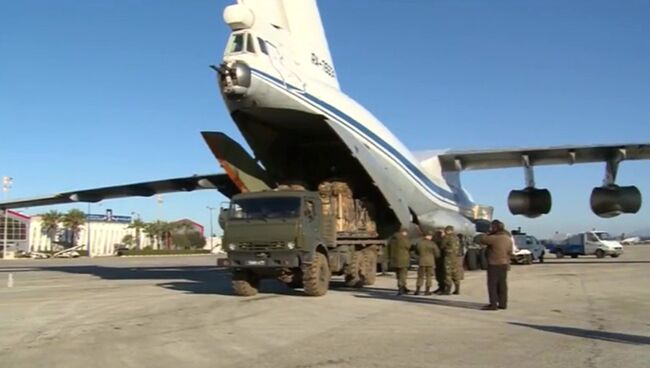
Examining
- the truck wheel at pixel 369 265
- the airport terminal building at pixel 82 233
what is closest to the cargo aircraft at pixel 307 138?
the truck wheel at pixel 369 265

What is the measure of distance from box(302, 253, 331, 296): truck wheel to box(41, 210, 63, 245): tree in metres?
85.2

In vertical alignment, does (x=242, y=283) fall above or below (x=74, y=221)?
below

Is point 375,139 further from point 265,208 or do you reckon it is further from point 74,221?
point 74,221

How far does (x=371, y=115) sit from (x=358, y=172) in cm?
313

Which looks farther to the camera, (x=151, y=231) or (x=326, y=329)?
(x=151, y=231)

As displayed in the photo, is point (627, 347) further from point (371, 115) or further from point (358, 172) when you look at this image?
point (371, 115)

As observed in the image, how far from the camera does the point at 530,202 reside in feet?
90.4

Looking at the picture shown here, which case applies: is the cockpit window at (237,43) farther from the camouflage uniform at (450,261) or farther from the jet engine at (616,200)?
the jet engine at (616,200)

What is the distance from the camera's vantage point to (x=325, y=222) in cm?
1656

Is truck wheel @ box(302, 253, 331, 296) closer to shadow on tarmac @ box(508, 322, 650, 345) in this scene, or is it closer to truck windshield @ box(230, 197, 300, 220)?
truck windshield @ box(230, 197, 300, 220)

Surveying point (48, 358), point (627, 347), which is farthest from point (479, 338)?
point (48, 358)

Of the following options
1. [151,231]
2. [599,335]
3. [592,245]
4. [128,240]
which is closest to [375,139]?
[599,335]

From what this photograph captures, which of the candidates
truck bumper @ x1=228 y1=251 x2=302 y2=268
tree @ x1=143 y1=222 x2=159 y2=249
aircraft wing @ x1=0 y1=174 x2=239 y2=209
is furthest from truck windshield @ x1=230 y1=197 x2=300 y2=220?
tree @ x1=143 y1=222 x2=159 y2=249

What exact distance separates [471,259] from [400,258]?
13.7m
